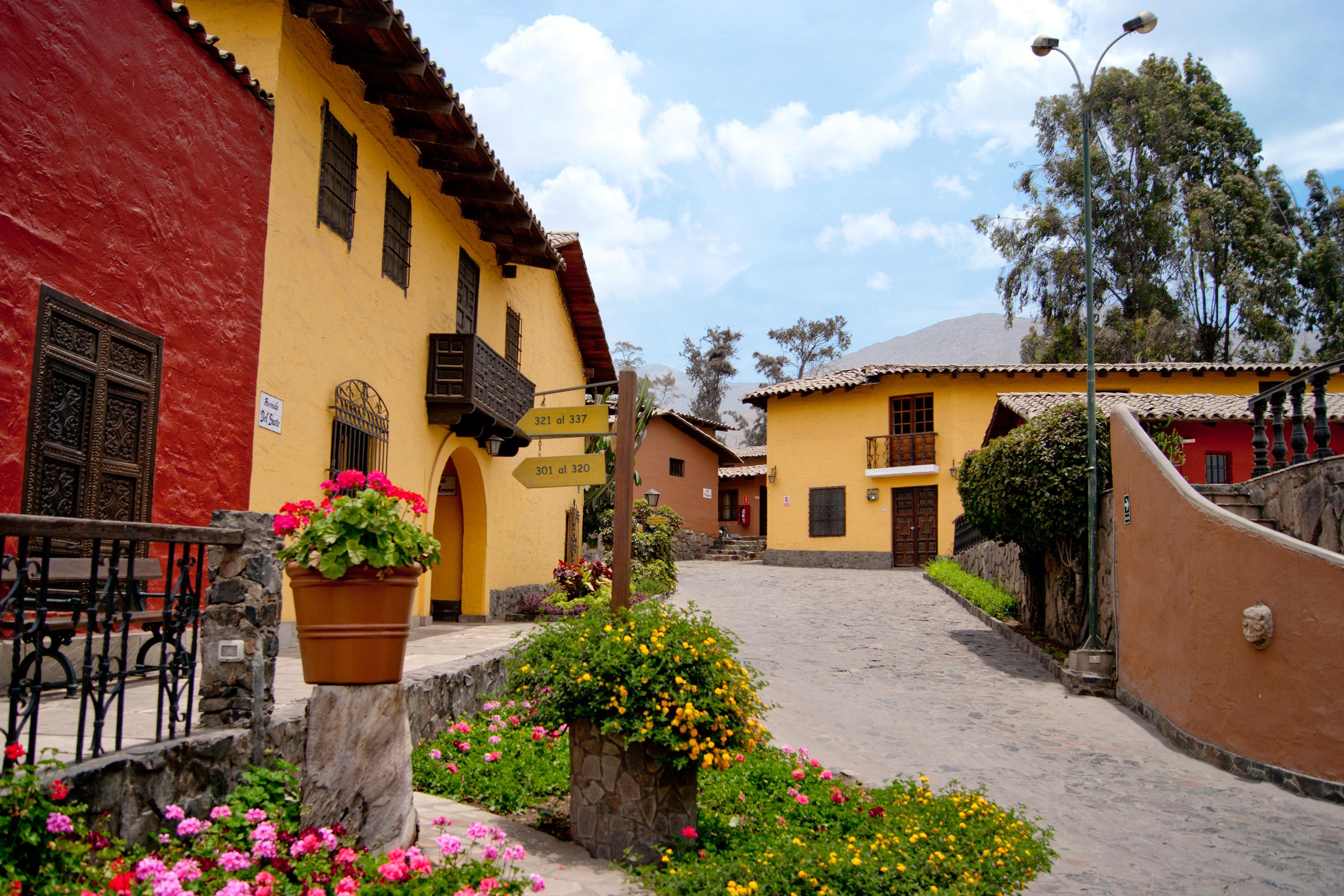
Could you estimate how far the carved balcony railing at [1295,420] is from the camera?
837cm

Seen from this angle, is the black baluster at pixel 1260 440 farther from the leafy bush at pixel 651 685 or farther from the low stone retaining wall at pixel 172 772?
the low stone retaining wall at pixel 172 772

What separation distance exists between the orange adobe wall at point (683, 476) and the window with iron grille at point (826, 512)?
5.61 meters

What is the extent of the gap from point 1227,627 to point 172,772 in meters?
7.39

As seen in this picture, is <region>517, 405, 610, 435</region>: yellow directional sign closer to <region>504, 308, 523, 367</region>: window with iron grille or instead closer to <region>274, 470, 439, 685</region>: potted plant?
<region>274, 470, 439, 685</region>: potted plant

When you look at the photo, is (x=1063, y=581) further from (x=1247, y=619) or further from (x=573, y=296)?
(x=573, y=296)

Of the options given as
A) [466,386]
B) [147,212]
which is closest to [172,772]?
[147,212]

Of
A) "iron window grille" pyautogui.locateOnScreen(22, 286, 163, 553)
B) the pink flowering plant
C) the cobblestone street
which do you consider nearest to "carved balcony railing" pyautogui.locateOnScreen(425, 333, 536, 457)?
the cobblestone street

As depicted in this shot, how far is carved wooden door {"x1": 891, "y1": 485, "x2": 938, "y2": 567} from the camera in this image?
26000 mm

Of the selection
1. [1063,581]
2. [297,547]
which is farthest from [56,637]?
[1063,581]

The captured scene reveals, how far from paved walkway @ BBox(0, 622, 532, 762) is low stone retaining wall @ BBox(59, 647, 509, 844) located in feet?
0.57

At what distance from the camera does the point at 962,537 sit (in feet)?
74.3

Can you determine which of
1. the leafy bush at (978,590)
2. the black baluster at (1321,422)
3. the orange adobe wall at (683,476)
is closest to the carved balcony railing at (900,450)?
the leafy bush at (978,590)

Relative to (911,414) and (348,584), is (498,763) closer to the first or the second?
(348,584)

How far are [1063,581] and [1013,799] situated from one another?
5959 mm
